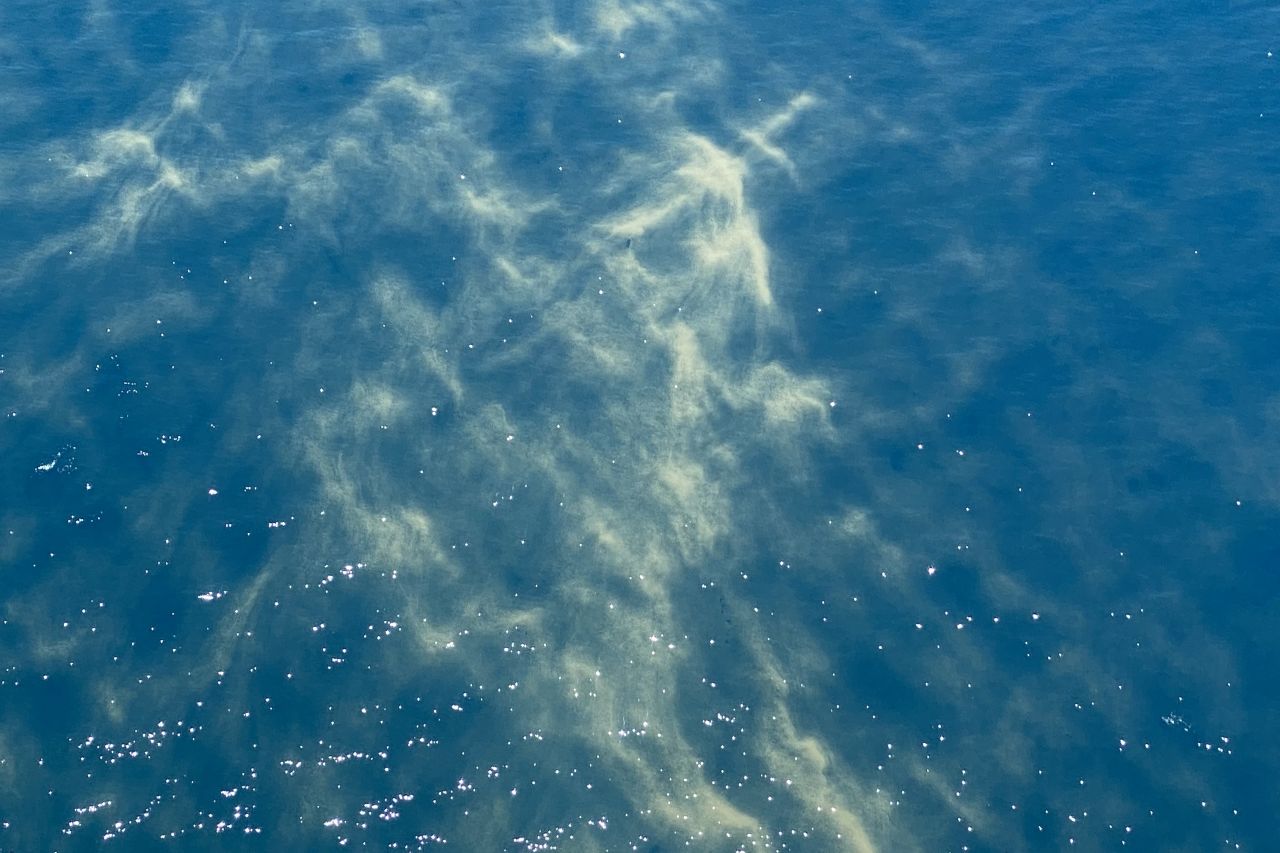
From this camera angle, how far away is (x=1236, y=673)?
4909cm

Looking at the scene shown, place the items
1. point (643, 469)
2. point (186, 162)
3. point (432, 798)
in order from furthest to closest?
point (186, 162)
point (643, 469)
point (432, 798)

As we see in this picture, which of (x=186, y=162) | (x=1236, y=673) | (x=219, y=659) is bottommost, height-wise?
(x=1236, y=673)

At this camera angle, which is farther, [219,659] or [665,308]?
[665,308]

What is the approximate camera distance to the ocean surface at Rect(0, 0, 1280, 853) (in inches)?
1813

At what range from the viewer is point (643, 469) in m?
54.1

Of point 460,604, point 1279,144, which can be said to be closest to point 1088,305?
point 1279,144

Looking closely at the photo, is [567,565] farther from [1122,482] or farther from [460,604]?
[1122,482]

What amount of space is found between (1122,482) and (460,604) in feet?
102

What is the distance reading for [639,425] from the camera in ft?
182

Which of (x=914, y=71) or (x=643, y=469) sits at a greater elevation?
(x=914, y=71)

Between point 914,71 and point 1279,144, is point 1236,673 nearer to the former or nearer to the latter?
point 1279,144

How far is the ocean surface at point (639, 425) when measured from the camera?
4606 centimetres

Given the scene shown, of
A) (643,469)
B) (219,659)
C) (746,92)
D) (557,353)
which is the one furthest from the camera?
(746,92)

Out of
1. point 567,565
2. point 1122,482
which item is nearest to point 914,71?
point 1122,482
